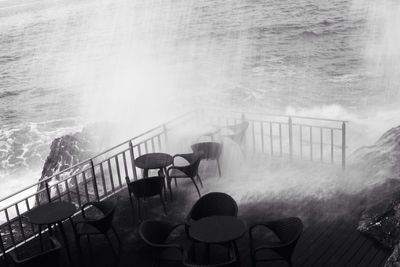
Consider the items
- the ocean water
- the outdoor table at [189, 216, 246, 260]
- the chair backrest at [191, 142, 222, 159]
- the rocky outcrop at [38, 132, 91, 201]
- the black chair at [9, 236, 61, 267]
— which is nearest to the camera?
the black chair at [9, 236, 61, 267]

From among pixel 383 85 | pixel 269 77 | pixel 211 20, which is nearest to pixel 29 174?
pixel 269 77

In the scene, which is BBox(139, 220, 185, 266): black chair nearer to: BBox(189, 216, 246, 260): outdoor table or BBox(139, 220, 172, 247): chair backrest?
BBox(139, 220, 172, 247): chair backrest

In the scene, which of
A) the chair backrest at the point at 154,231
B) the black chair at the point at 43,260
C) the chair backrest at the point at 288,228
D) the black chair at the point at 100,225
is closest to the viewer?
the black chair at the point at 43,260

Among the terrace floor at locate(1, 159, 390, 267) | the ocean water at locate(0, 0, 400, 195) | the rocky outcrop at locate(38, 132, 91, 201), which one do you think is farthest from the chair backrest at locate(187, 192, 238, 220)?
the ocean water at locate(0, 0, 400, 195)

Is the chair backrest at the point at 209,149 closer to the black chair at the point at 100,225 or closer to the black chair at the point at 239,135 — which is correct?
the black chair at the point at 239,135

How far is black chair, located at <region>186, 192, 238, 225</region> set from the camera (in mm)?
7191

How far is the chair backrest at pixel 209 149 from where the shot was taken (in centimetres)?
1061

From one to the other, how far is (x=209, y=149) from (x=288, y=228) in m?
4.65

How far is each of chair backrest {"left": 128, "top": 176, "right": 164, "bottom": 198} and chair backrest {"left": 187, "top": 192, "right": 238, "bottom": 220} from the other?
1.62m

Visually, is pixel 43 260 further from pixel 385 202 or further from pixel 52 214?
pixel 385 202

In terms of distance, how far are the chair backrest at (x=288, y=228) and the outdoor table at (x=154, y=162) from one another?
401cm

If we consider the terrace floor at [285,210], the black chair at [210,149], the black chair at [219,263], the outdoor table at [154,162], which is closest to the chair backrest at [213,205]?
the black chair at [219,263]

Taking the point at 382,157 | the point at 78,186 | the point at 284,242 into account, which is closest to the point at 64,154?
the point at 78,186

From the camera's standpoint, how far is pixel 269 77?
41.4m
